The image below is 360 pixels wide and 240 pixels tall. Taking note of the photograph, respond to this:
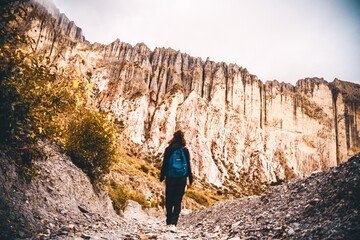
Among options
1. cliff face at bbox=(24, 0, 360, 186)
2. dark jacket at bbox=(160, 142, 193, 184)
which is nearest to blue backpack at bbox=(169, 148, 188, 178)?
dark jacket at bbox=(160, 142, 193, 184)

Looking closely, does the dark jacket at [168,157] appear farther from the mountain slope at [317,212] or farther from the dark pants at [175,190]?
the mountain slope at [317,212]

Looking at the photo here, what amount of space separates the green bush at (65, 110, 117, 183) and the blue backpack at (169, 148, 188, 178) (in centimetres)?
729

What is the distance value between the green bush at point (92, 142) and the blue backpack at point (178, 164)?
7.29 m

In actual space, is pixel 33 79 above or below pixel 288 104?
below

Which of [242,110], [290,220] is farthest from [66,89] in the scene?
[242,110]

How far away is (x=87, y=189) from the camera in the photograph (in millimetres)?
14148

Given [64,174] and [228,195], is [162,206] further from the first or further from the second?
[228,195]

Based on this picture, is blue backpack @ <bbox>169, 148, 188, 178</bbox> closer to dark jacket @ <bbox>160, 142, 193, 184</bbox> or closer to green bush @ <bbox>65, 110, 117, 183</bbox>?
dark jacket @ <bbox>160, 142, 193, 184</bbox>

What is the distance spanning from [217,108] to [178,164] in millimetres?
136272

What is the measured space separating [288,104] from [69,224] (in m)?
169

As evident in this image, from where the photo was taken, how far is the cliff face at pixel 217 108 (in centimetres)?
12744

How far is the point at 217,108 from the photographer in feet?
476

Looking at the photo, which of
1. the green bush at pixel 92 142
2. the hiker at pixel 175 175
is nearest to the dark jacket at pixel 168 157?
the hiker at pixel 175 175

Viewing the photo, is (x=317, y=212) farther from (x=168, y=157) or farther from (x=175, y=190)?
(x=168, y=157)
